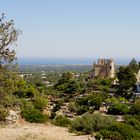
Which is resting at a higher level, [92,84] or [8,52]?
[8,52]

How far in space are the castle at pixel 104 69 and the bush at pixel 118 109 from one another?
28.2 m

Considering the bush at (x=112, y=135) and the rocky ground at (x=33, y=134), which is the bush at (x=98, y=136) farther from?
the rocky ground at (x=33, y=134)

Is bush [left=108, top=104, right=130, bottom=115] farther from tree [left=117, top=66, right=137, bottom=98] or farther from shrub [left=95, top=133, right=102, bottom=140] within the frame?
shrub [left=95, top=133, right=102, bottom=140]

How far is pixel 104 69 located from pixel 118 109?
30114mm

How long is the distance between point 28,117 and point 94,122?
20.4 feet

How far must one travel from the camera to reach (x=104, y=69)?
7600cm

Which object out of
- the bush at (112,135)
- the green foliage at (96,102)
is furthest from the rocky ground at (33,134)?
the green foliage at (96,102)

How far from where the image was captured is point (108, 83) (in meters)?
64.9

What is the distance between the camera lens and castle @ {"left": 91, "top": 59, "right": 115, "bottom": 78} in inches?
2958

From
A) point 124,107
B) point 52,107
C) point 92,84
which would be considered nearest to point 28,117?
point 124,107

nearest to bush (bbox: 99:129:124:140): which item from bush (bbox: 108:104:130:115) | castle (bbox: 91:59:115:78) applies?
bush (bbox: 108:104:130:115)

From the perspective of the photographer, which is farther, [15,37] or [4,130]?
[4,130]

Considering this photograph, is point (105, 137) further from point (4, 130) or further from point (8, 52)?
point (8, 52)

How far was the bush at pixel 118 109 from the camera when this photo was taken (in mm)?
45500
